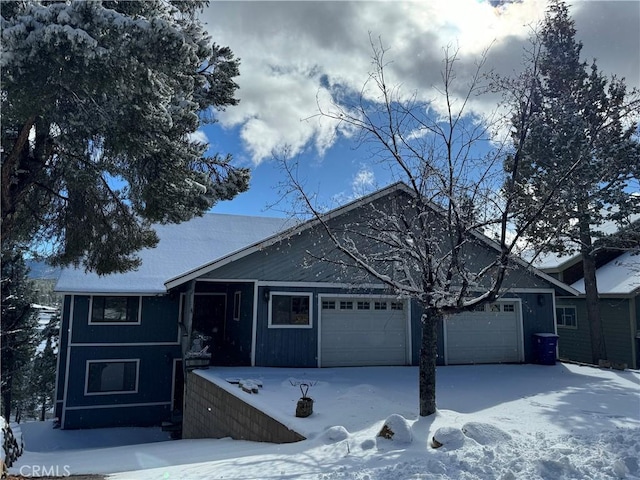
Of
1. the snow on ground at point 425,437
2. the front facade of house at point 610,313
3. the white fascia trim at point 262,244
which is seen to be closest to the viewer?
the snow on ground at point 425,437

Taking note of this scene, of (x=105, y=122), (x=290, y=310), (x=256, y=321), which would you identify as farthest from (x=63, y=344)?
(x=105, y=122)

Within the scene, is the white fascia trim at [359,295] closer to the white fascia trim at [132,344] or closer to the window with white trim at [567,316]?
the white fascia trim at [132,344]

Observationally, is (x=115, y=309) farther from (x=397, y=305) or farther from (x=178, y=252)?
(x=397, y=305)

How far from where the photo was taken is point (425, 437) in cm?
600

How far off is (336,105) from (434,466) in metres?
5.58

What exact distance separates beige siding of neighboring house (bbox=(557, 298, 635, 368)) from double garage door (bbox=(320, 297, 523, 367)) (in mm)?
5888

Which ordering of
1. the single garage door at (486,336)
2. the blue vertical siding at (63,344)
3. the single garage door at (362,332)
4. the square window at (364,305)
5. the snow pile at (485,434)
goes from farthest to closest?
the blue vertical siding at (63,344), the single garage door at (486,336), the square window at (364,305), the single garage door at (362,332), the snow pile at (485,434)

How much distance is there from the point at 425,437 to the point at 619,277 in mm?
16953

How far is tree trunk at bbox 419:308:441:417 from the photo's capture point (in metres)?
7.00

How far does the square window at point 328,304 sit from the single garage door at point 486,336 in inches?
144

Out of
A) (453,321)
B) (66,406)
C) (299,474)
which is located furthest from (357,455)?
(66,406)

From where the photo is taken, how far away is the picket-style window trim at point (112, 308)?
50.5 feet

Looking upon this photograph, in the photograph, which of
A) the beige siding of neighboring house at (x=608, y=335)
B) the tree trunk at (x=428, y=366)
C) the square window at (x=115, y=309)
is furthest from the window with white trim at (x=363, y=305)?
the beige siding of neighboring house at (x=608, y=335)

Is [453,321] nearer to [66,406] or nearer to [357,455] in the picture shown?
[357,455]
